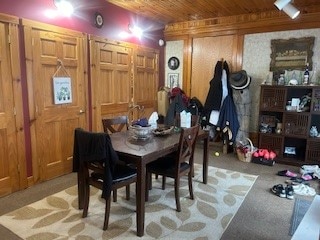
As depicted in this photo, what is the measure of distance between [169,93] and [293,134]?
2.42 metres

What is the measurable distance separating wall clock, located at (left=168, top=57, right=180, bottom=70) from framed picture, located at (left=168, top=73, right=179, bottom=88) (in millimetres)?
152

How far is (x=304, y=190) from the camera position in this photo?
2959 millimetres

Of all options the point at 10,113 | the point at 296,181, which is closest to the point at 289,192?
the point at 296,181

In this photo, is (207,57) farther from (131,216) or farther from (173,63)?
(131,216)

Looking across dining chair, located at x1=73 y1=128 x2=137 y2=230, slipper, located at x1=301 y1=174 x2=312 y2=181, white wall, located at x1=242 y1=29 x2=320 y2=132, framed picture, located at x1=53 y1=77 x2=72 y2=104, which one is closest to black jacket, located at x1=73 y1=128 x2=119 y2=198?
dining chair, located at x1=73 y1=128 x2=137 y2=230

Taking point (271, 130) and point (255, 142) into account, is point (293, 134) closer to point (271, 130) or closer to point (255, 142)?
point (271, 130)

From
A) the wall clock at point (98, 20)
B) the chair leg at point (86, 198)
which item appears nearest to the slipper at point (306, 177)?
the chair leg at point (86, 198)

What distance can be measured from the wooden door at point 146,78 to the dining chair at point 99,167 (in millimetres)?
2500

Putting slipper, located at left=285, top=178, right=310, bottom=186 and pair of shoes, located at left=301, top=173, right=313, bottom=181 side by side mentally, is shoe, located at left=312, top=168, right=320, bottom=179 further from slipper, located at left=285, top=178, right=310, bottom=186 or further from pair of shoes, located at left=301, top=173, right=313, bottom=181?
slipper, located at left=285, top=178, right=310, bottom=186

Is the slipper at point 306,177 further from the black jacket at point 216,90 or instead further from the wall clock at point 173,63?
the wall clock at point 173,63

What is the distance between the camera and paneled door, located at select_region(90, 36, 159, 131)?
382cm

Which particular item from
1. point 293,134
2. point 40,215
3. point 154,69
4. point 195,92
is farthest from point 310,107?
point 40,215

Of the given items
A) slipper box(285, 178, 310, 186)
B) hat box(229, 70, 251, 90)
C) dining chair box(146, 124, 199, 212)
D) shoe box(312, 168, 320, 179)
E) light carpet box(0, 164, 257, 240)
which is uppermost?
hat box(229, 70, 251, 90)

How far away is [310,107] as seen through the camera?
3785 millimetres
